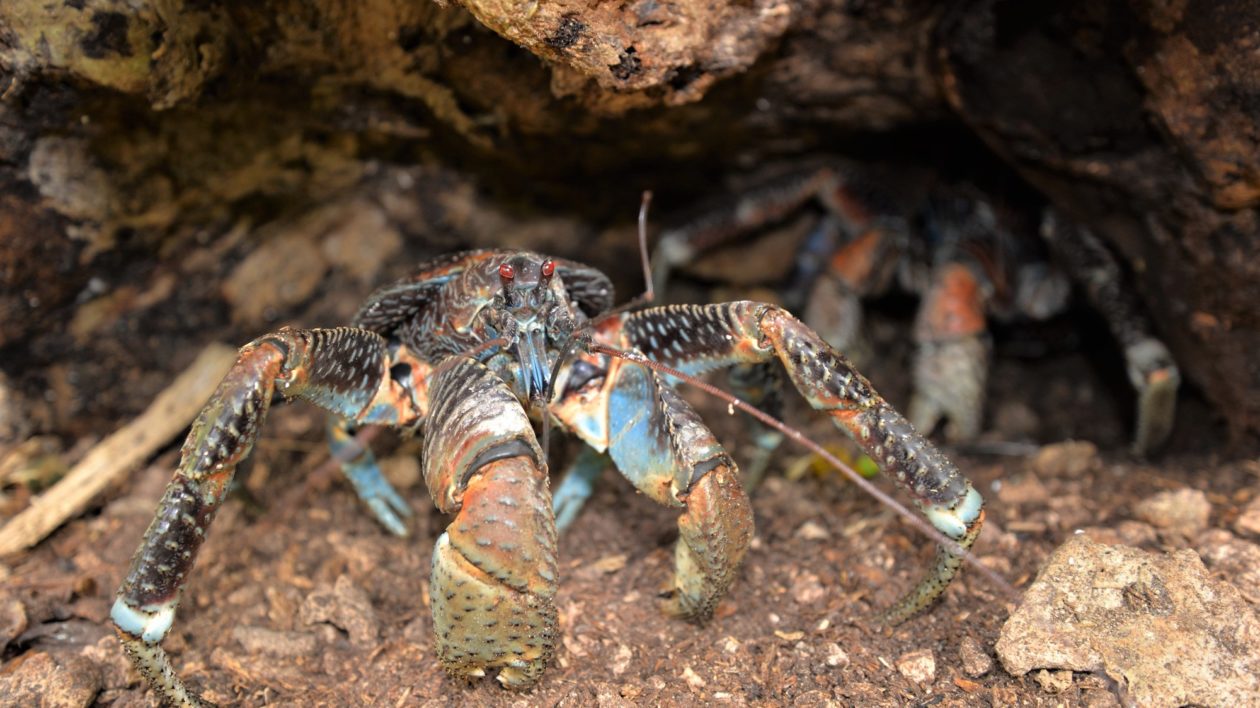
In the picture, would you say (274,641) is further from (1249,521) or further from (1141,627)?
(1249,521)

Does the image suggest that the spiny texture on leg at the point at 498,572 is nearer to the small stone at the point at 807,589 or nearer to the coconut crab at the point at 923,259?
the small stone at the point at 807,589

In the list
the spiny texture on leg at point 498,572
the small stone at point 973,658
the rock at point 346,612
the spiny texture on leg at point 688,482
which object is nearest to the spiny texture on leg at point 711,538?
the spiny texture on leg at point 688,482

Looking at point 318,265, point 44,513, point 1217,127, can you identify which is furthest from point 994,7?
point 44,513

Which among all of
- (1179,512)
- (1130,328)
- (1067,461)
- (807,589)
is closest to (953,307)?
(1130,328)

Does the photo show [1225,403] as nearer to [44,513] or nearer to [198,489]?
[198,489]

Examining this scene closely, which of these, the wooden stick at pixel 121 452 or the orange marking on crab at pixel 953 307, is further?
the orange marking on crab at pixel 953 307

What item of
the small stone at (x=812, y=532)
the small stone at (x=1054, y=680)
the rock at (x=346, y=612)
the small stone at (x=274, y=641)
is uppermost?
the small stone at (x=1054, y=680)

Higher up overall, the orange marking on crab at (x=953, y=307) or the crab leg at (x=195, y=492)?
the crab leg at (x=195, y=492)
